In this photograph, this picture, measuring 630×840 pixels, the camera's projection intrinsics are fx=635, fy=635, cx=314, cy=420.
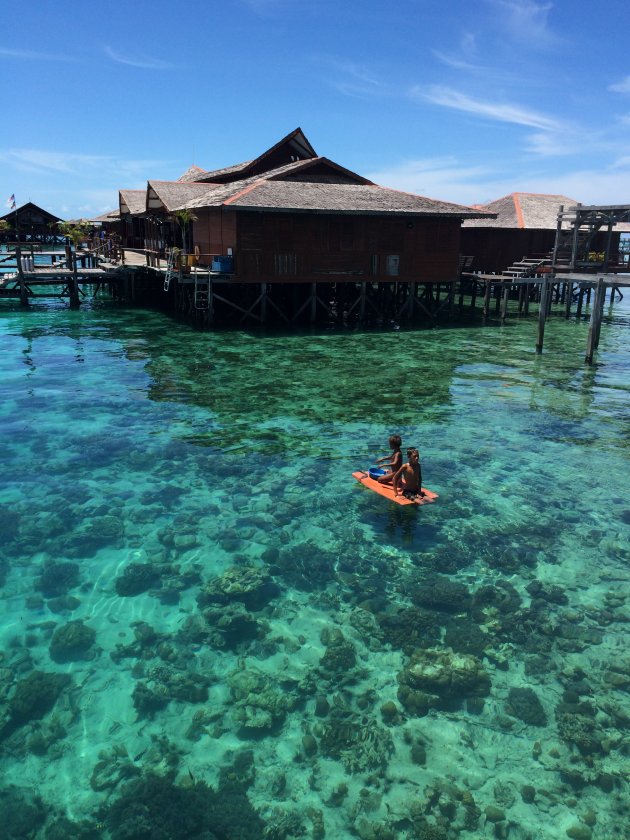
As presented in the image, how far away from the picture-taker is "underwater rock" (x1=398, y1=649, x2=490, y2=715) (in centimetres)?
700

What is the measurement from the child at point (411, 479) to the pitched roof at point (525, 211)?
34.8 meters

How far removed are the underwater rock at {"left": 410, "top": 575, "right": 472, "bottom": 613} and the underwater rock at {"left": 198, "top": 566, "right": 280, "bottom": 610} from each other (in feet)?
6.58

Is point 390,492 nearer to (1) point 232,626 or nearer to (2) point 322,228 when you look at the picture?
(1) point 232,626

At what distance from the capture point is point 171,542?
403 inches

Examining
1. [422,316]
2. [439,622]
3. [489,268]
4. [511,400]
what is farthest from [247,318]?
[439,622]

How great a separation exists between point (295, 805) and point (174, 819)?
1090 mm

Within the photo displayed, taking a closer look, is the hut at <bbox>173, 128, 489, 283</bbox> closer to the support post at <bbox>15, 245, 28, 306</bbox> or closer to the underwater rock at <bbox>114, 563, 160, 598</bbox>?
the support post at <bbox>15, 245, 28, 306</bbox>

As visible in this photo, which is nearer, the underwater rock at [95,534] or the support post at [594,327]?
the underwater rock at [95,534]

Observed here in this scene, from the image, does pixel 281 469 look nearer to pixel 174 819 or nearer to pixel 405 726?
pixel 405 726

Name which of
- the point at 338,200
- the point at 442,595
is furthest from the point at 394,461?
the point at 338,200

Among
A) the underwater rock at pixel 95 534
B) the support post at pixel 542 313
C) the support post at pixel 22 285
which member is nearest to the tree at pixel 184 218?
the support post at pixel 22 285

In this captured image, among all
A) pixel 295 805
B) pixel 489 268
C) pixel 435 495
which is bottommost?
pixel 295 805

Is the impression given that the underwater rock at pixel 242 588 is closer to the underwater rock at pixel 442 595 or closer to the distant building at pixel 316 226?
the underwater rock at pixel 442 595

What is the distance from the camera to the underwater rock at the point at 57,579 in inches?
352
